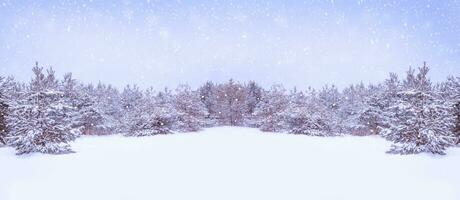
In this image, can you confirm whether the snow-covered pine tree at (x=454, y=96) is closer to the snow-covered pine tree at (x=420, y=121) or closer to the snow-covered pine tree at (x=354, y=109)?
the snow-covered pine tree at (x=420, y=121)

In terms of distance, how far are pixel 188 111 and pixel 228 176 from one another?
2479 cm

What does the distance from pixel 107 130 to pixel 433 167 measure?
29.0 metres

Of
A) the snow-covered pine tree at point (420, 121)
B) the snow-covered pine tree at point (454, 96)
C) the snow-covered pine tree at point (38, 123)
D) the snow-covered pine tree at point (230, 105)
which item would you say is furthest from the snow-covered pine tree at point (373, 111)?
the snow-covered pine tree at point (38, 123)

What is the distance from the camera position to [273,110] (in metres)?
35.1

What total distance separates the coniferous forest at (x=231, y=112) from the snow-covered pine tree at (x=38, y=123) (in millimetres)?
36

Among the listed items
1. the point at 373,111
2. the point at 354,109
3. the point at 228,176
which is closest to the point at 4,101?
the point at 228,176

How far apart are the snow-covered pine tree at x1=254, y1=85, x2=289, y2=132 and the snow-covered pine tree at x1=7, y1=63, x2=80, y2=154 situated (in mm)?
18393

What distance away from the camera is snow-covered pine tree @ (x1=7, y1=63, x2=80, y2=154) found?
15.9m

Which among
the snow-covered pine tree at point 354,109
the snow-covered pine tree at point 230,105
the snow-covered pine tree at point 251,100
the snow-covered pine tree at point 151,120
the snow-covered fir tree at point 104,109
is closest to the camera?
the snow-covered pine tree at point 151,120

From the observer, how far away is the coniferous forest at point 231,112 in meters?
16.4

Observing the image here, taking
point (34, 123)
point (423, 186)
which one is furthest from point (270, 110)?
→ point (423, 186)

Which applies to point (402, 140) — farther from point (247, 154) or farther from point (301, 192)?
point (301, 192)

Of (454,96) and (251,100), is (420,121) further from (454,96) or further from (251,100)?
(251,100)

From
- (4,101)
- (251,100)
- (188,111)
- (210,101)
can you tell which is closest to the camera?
(4,101)
